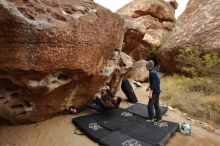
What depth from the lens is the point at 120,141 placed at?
5.12 m

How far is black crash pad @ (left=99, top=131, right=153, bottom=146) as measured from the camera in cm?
502

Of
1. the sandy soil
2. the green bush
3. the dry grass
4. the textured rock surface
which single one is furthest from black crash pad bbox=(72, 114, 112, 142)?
the textured rock surface

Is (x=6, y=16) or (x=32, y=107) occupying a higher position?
(x=6, y=16)

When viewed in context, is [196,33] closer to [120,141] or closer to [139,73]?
[139,73]

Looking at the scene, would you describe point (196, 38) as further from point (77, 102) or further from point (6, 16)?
point (6, 16)

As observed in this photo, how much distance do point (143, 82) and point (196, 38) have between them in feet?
10.5

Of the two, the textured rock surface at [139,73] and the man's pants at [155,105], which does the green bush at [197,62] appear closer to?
the textured rock surface at [139,73]

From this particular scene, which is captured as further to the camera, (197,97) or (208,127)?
(197,97)

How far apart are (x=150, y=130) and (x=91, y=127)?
4.61 feet

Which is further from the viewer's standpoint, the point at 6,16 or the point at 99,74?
the point at 99,74

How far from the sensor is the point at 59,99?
20.1 feet

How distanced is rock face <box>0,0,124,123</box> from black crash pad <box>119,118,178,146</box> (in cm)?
166

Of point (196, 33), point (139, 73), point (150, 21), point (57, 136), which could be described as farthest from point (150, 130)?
point (150, 21)

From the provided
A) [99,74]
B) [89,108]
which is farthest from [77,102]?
[99,74]
